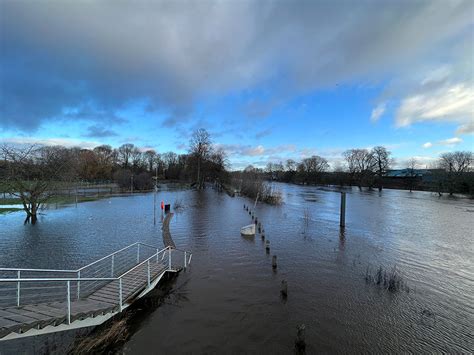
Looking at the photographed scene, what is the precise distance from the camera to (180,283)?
10195 mm

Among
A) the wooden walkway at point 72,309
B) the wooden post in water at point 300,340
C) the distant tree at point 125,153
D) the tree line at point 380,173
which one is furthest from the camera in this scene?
the distant tree at point 125,153

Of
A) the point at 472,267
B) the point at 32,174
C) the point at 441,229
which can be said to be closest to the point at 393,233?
the point at 441,229

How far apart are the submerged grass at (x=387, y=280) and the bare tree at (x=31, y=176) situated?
22.6m

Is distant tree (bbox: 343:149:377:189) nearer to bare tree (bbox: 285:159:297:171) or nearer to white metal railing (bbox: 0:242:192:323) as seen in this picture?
bare tree (bbox: 285:159:297:171)

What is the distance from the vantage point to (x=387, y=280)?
34.8 feet

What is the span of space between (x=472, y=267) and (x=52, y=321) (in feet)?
54.7

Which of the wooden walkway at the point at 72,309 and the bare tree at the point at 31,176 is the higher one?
the bare tree at the point at 31,176

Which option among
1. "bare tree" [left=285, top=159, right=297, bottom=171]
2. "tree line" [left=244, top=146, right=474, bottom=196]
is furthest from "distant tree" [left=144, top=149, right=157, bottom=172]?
"bare tree" [left=285, top=159, right=297, bottom=171]

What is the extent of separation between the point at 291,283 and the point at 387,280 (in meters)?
3.73

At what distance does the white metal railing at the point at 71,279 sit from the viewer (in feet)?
22.5

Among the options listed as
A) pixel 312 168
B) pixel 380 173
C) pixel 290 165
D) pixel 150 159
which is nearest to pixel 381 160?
pixel 380 173

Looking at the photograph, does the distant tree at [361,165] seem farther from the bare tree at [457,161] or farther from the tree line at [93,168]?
the tree line at [93,168]

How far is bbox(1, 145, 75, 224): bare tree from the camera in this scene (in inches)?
834

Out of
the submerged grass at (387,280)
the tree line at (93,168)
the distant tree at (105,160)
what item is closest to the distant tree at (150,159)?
the tree line at (93,168)
